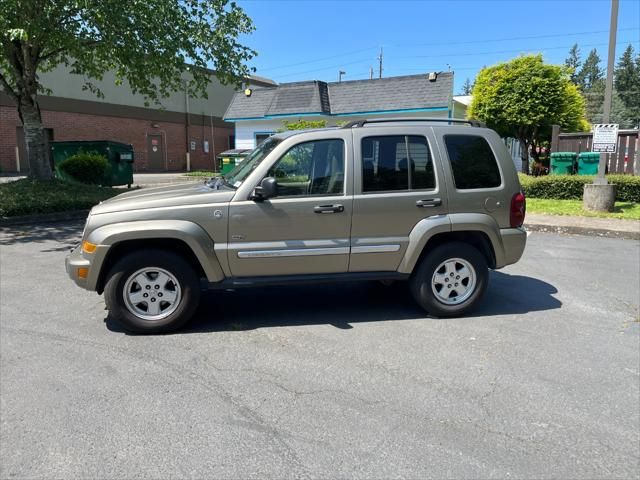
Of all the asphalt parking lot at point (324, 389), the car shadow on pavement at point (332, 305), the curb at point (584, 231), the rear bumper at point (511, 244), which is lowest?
the asphalt parking lot at point (324, 389)

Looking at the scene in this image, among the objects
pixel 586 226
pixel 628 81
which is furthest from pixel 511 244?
pixel 628 81

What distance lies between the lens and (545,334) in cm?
472

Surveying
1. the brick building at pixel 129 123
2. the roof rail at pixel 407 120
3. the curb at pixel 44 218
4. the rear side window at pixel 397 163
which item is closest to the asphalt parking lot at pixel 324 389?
the rear side window at pixel 397 163

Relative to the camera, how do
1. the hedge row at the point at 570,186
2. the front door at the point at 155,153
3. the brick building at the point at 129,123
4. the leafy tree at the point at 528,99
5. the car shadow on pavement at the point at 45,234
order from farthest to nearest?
the front door at the point at 155,153 → the brick building at the point at 129,123 → the leafy tree at the point at 528,99 → the hedge row at the point at 570,186 → the car shadow on pavement at the point at 45,234

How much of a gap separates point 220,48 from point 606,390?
11.8 meters

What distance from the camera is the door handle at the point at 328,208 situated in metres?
4.66

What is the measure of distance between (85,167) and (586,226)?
14328 millimetres

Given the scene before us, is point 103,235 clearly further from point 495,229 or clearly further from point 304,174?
point 495,229

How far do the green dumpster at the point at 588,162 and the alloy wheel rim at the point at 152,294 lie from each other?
1508cm

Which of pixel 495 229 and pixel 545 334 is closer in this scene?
pixel 545 334

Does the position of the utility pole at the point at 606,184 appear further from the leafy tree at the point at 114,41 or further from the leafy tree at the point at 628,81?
the leafy tree at the point at 628,81

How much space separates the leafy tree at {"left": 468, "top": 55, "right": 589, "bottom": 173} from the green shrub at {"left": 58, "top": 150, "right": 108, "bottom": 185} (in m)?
14.6

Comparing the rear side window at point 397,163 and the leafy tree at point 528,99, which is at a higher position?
the leafy tree at point 528,99

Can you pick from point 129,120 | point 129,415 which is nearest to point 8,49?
point 129,415
